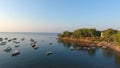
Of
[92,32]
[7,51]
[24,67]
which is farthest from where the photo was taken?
[92,32]

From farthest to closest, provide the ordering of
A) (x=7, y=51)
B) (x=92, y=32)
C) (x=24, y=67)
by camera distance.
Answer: (x=92, y=32) → (x=7, y=51) → (x=24, y=67)

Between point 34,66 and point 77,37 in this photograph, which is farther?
point 77,37

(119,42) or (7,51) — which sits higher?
(119,42)

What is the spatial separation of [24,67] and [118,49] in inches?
2416

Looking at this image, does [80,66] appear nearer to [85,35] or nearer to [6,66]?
[6,66]

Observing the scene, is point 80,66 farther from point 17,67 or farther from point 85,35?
point 85,35

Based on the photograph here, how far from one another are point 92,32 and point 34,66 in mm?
132574

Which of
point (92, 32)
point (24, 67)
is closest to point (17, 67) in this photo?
point (24, 67)

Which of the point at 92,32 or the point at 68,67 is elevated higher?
the point at 92,32

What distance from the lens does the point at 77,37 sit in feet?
625

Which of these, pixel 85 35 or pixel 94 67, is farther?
pixel 85 35

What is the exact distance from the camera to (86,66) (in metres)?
60.7

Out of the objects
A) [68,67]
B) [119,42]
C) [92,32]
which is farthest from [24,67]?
[92,32]

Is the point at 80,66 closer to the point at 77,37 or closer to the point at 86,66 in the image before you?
the point at 86,66
